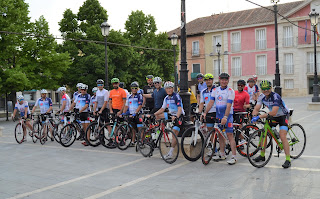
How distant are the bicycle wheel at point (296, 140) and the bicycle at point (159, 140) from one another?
239 cm

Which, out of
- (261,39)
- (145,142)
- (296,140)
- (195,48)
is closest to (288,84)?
(261,39)

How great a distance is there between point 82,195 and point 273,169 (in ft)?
11.8

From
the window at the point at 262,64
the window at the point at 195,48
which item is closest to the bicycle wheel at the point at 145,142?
the window at the point at 262,64

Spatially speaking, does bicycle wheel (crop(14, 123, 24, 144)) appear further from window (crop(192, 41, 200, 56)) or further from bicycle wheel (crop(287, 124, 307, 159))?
window (crop(192, 41, 200, 56))

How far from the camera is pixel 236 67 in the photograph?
45.1 meters

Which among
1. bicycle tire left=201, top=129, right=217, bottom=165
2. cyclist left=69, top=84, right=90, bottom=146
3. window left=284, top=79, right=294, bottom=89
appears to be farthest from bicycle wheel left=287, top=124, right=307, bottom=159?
window left=284, top=79, right=294, bottom=89

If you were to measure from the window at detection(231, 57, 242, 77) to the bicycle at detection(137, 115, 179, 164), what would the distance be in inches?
1498

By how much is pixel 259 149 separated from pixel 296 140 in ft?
3.53

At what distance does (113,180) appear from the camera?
239 inches

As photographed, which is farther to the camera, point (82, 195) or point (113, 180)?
point (113, 180)

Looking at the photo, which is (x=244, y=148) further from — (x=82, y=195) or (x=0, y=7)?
(x=0, y=7)

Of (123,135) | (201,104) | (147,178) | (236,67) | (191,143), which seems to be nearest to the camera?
(147,178)

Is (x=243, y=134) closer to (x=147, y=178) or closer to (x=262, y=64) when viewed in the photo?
(x=147, y=178)

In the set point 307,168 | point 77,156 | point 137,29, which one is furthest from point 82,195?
point 137,29
